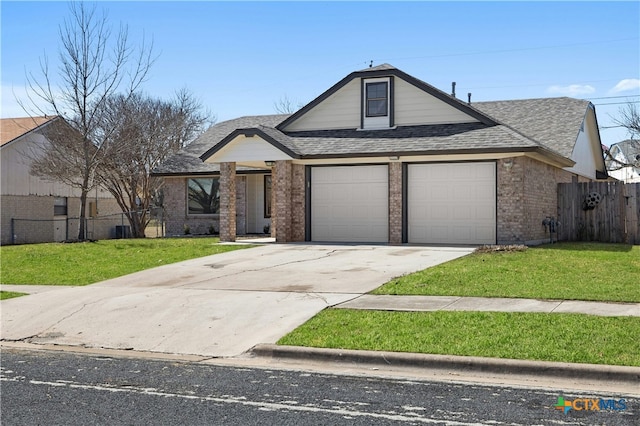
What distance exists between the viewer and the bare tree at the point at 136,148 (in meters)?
33.8

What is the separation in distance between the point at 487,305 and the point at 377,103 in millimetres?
14393

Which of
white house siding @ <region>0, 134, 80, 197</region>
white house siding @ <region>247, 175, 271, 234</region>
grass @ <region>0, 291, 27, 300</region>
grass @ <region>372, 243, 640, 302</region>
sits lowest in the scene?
grass @ <region>0, 291, 27, 300</region>

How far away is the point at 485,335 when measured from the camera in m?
9.33

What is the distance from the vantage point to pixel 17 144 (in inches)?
1324

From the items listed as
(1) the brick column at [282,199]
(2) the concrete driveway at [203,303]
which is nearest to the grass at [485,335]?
(2) the concrete driveway at [203,303]

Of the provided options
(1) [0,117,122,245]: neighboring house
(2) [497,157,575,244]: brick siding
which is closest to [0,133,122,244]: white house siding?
(1) [0,117,122,245]: neighboring house

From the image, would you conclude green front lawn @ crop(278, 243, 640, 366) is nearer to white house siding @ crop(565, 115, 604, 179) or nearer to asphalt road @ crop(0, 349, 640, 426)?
asphalt road @ crop(0, 349, 640, 426)

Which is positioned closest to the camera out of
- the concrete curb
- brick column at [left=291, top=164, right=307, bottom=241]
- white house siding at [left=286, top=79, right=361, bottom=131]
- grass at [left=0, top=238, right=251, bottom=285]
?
the concrete curb

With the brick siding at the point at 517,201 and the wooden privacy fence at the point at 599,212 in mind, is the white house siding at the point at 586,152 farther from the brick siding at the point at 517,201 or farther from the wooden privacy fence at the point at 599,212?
the brick siding at the point at 517,201

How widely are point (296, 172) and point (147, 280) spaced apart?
9447 mm

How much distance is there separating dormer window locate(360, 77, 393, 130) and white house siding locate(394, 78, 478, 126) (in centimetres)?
24

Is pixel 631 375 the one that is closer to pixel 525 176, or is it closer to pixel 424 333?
pixel 424 333

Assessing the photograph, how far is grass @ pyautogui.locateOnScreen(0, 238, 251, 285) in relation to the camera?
17025 mm

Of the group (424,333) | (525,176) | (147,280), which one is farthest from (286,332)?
(525,176)
